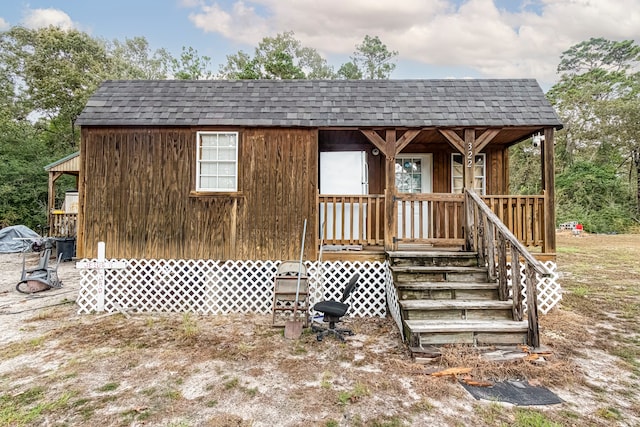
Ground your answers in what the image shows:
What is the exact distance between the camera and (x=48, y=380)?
3.21 m

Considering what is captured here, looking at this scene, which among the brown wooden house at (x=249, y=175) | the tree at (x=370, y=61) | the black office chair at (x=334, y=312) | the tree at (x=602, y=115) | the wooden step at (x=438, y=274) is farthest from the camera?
the tree at (x=370, y=61)

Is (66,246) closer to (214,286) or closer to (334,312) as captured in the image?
(214,286)

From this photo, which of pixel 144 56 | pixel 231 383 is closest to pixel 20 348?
pixel 231 383

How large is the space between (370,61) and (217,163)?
24239 mm

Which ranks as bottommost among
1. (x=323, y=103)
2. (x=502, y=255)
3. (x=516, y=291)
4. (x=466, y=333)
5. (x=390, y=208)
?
(x=466, y=333)

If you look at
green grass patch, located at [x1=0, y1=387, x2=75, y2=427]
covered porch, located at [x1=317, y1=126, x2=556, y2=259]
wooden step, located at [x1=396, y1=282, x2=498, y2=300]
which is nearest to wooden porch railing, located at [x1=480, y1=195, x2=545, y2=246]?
covered porch, located at [x1=317, y1=126, x2=556, y2=259]

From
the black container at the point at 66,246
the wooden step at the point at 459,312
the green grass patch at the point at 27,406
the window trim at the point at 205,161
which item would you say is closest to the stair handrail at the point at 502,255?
the wooden step at the point at 459,312

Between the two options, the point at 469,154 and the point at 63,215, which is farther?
the point at 63,215

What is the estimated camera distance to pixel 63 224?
39.0ft

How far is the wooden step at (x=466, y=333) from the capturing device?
3660mm

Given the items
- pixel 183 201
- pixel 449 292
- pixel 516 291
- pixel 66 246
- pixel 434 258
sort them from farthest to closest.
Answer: pixel 66 246 → pixel 183 201 → pixel 434 258 → pixel 449 292 → pixel 516 291

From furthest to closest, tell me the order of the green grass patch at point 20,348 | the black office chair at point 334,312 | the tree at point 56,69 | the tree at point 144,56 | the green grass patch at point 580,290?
the tree at point 144,56 → the tree at point 56,69 → the green grass patch at point 580,290 → the black office chair at point 334,312 → the green grass patch at point 20,348

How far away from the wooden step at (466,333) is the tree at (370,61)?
24.9 meters

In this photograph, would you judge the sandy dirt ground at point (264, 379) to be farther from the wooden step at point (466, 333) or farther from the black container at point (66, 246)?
the black container at point (66, 246)
